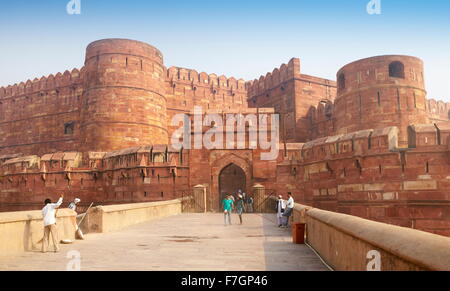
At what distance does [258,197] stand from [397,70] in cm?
1103

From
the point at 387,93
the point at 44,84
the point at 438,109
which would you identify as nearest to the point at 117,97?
the point at 44,84

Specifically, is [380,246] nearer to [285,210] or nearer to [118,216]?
[285,210]

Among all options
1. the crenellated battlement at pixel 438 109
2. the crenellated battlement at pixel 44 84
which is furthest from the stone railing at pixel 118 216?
the crenellated battlement at pixel 438 109

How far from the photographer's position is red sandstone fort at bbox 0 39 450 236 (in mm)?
15117

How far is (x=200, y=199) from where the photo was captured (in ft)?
63.8

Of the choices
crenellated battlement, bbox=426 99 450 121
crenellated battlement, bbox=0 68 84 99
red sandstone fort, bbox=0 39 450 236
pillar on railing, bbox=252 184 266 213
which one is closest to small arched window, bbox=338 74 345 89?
red sandstone fort, bbox=0 39 450 236

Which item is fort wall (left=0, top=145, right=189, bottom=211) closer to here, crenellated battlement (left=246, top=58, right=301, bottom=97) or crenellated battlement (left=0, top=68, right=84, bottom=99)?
crenellated battlement (left=0, top=68, right=84, bottom=99)

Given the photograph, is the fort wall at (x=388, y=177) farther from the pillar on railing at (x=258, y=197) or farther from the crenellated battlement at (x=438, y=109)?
the crenellated battlement at (x=438, y=109)

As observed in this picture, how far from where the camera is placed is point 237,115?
69.5 feet

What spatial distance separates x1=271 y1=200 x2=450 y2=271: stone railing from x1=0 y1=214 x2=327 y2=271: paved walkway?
42cm

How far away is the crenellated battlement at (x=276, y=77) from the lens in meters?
28.6

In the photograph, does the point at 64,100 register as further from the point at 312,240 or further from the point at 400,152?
the point at 312,240

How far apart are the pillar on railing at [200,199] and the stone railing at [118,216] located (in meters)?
3.54
